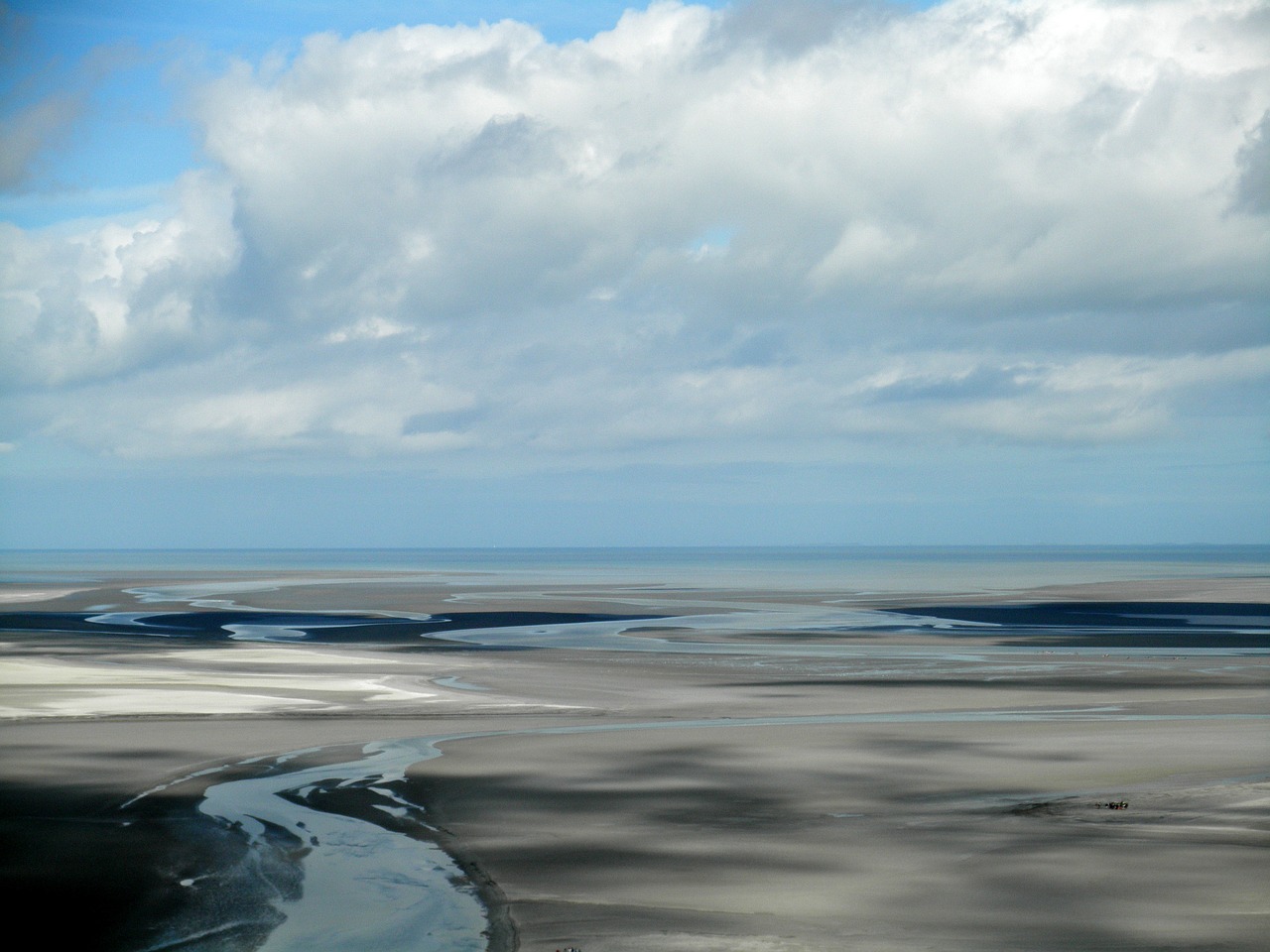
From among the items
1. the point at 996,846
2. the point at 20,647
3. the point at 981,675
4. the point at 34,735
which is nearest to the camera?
the point at 996,846

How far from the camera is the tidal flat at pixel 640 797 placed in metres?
14.7

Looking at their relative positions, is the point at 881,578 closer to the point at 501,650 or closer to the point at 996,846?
the point at 501,650

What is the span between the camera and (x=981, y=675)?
4175 cm

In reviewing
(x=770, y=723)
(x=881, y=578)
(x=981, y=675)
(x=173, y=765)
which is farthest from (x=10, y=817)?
(x=881, y=578)

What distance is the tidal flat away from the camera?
580 inches

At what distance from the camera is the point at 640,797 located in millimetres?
21750

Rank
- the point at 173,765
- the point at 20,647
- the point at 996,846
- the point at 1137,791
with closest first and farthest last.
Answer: the point at 996,846 → the point at 1137,791 → the point at 173,765 → the point at 20,647

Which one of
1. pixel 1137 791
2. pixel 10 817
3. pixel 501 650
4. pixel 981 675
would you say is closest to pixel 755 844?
pixel 1137 791

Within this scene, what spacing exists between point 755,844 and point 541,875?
11.1 feet

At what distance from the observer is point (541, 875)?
16531mm

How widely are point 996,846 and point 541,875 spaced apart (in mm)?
6319

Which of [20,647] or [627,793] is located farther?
[20,647]

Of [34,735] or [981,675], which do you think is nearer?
[34,735]

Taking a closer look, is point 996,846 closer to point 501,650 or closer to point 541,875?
point 541,875
